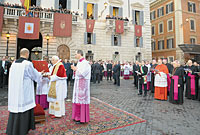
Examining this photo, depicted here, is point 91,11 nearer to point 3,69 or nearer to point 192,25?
point 3,69

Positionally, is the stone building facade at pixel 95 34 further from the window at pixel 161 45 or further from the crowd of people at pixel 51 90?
the crowd of people at pixel 51 90

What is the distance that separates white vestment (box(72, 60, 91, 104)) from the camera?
4031mm

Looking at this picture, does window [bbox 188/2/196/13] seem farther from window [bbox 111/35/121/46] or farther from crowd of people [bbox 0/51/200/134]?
crowd of people [bbox 0/51/200/134]

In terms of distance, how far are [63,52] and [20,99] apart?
16.0 meters

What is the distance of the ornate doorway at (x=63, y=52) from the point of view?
18.4 meters

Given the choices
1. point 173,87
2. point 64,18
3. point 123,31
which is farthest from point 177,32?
point 173,87

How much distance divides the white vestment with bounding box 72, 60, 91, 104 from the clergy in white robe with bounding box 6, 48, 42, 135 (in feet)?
4.17

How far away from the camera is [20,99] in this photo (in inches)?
125

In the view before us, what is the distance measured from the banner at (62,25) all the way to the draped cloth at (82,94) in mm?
14581

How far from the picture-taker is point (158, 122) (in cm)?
421

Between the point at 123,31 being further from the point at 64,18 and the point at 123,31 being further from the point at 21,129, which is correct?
the point at 21,129

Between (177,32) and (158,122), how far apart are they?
2960 cm

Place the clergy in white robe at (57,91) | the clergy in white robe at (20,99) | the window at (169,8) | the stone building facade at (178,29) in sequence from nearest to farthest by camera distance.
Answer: the clergy in white robe at (20,99)
the clergy in white robe at (57,91)
the stone building facade at (178,29)
the window at (169,8)

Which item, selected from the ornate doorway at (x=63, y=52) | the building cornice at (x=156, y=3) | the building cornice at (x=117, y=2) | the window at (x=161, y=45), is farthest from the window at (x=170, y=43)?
the ornate doorway at (x=63, y=52)
